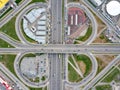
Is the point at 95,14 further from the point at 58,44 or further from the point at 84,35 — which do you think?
the point at 58,44

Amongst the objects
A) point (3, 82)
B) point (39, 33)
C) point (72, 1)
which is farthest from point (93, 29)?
point (3, 82)

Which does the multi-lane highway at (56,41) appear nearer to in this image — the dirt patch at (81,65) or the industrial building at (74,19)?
the industrial building at (74,19)

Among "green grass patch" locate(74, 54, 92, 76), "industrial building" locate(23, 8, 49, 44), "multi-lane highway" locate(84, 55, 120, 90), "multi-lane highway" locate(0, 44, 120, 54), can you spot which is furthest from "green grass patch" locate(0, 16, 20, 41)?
"multi-lane highway" locate(84, 55, 120, 90)

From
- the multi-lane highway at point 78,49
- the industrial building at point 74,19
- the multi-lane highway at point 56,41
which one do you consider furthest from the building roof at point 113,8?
the multi-lane highway at point 56,41

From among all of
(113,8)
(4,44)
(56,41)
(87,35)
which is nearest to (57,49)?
(56,41)

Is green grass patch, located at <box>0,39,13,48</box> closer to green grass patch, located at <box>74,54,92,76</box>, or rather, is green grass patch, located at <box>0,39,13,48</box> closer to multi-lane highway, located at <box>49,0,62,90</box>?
multi-lane highway, located at <box>49,0,62,90</box>

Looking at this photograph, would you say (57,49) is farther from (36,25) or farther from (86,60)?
(36,25)
